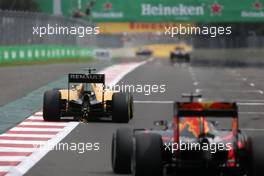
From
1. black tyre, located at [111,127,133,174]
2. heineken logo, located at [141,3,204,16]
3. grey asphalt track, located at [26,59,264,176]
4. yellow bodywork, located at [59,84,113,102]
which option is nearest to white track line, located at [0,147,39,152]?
grey asphalt track, located at [26,59,264,176]

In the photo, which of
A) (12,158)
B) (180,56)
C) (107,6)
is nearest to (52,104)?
(12,158)

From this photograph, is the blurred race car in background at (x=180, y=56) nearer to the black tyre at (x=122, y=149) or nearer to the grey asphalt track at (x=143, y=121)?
the grey asphalt track at (x=143, y=121)

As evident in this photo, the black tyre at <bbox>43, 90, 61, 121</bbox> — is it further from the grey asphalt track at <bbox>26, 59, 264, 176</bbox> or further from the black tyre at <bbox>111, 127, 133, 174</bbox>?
the black tyre at <bbox>111, 127, 133, 174</bbox>

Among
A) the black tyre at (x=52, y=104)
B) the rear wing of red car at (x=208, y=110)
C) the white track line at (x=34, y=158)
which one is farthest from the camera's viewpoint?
the black tyre at (x=52, y=104)

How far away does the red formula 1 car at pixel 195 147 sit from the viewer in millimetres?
9836

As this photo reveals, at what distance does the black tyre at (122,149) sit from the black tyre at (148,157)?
2.48 ft

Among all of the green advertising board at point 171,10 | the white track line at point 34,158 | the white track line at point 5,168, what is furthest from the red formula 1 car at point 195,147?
the green advertising board at point 171,10

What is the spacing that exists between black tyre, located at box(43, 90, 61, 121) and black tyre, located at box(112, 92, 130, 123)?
3.99ft

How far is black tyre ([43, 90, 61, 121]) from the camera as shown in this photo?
18858 millimetres

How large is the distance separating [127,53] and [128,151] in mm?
117157

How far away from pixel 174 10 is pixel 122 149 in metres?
70.0

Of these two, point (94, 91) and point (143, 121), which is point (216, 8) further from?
point (94, 91)

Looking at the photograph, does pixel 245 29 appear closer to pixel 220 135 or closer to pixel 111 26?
pixel 111 26

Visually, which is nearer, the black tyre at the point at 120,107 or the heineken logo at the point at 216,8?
the black tyre at the point at 120,107
